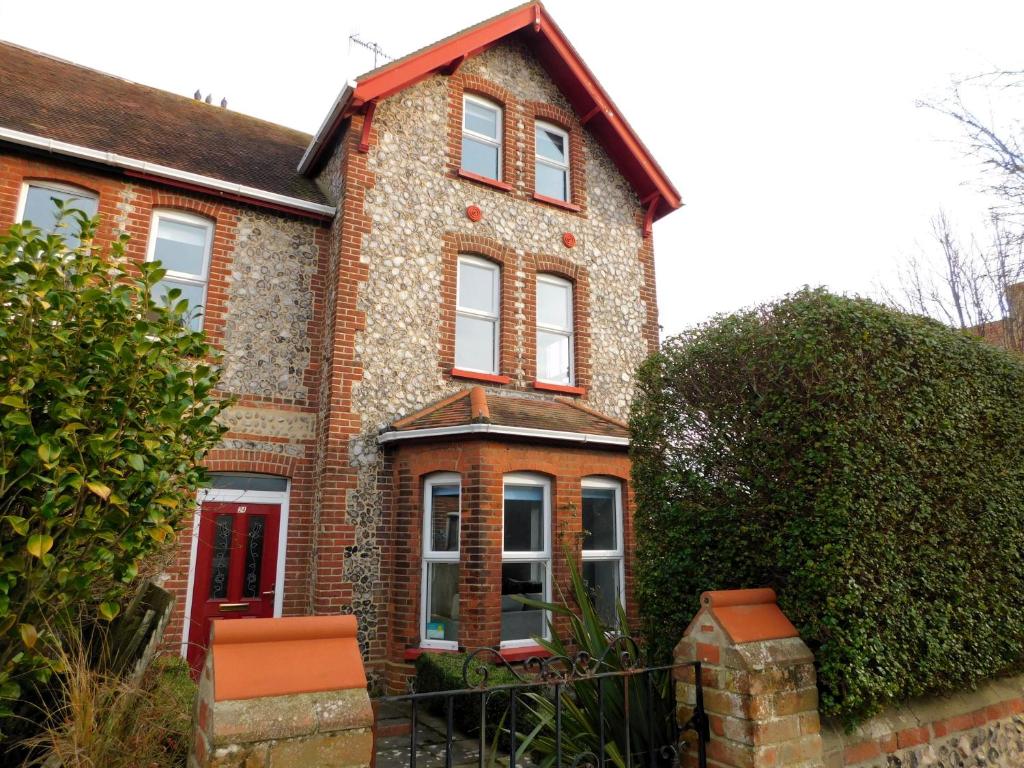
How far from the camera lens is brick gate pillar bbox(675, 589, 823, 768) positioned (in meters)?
3.27

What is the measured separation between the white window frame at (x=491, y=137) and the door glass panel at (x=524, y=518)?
5322 millimetres

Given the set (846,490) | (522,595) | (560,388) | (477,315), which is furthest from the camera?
(560,388)

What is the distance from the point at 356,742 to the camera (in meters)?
2.55

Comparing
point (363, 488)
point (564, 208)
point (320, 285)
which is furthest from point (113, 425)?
point (564, 208)

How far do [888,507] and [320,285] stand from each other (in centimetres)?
769

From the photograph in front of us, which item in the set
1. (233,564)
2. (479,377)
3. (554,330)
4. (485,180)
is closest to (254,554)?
(233,564)

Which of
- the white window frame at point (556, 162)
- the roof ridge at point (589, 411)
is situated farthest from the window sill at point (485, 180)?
the roof ridge at point (589, 411)

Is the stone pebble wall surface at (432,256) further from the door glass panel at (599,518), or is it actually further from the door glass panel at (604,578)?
the door glass panel at (604,578)

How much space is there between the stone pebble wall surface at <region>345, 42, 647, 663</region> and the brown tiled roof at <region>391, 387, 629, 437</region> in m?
0.33

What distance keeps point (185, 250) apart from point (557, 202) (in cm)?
573

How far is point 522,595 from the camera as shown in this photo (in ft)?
27.3

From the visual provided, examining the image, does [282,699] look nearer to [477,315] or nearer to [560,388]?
[477,315]

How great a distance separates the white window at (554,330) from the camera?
34.7 ft

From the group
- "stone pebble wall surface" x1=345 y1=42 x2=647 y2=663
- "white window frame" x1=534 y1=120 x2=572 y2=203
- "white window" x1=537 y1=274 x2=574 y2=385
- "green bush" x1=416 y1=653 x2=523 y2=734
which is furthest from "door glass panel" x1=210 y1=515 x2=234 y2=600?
"white window frame" x1=534 y1=120 x2=572 y2=203
